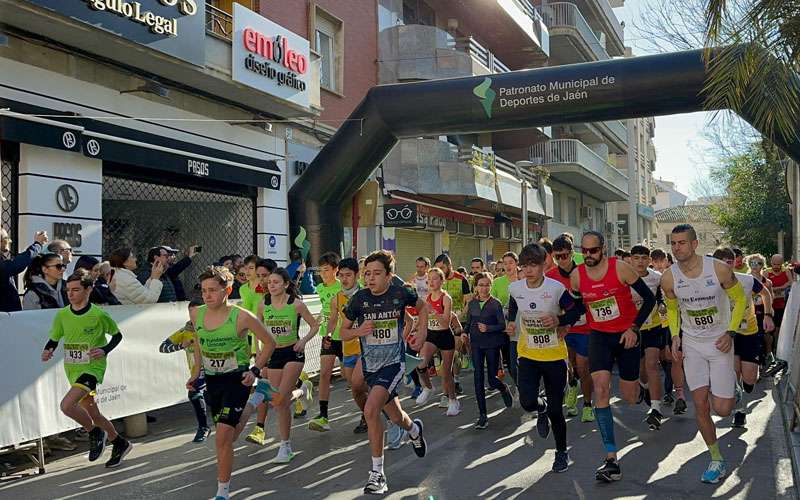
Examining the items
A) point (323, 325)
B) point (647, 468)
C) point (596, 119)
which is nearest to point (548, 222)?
point (596, 119)

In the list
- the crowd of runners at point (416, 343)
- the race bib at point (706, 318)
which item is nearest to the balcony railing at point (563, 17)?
the crowd of runners at point (416, 343)

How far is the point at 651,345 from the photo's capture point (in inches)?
350

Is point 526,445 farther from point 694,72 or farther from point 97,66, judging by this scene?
point 97,66

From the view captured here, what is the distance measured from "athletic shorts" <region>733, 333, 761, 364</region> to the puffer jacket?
20.6 feet

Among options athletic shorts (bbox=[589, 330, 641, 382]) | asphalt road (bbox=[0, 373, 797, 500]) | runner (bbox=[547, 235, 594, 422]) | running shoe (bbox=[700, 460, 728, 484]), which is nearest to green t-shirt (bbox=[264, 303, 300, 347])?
asphalt road (bbox=[0, 373, 797, 500])

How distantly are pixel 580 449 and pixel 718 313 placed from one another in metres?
1.89

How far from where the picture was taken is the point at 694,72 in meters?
12.2

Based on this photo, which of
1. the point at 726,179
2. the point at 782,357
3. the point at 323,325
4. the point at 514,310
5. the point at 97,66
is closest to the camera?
the point at 514,310

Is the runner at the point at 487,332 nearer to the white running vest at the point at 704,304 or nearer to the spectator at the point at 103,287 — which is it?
the white running vest at the point at 704,304

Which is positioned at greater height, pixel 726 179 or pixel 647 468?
pixel 726 179

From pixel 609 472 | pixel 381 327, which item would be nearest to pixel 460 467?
pixel 609 472

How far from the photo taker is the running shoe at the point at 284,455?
7.14m

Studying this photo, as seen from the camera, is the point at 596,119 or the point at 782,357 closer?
the point at 782,357

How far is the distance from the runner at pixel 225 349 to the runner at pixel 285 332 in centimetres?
133
